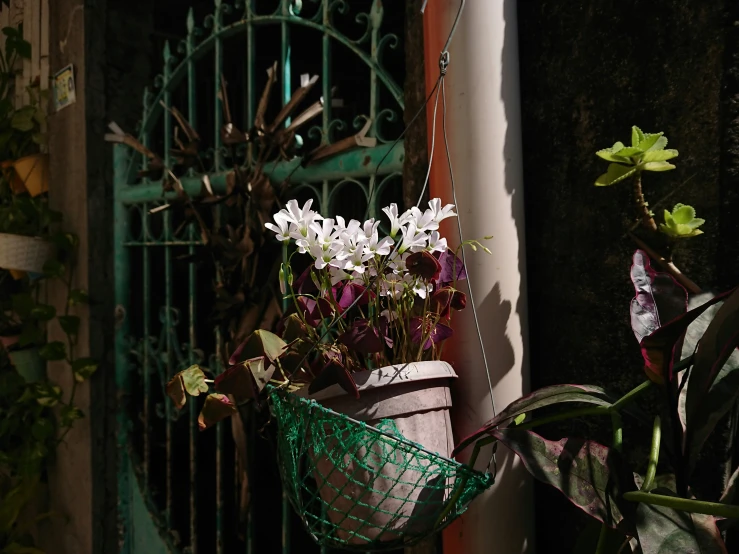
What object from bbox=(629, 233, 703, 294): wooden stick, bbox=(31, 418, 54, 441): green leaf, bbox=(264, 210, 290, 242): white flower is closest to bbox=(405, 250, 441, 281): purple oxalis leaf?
bbox=(264, 210, 290, 242): white flower

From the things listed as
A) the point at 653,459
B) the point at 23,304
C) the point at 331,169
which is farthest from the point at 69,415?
the point at 653,459

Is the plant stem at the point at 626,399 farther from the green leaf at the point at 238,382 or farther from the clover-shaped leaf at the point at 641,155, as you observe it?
the green leaf at the point at 238,382

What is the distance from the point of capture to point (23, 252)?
8.24 feet

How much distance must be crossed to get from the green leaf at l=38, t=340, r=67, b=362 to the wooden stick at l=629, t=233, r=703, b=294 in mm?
2160

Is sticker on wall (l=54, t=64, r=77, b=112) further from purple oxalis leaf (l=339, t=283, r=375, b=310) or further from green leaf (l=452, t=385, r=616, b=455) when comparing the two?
green leaf (l=452, t=385, r=616, b=455)

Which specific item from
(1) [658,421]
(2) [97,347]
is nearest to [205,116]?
(2) [97,347]

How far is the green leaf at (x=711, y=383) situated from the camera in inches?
35.3

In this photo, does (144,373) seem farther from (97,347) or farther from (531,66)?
(531,66)

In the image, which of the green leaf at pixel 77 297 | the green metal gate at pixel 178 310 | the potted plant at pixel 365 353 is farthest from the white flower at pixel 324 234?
the green leaf at pixel 77 297

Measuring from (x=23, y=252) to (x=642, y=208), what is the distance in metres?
2.25

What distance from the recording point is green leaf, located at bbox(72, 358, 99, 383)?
247 centimetres

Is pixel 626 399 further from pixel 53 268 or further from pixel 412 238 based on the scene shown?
pixel 53 268

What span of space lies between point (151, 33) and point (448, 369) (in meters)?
2.15

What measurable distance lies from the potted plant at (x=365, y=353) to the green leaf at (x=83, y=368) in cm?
146
